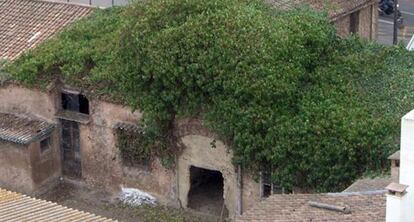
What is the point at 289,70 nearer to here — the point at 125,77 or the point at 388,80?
the point at 388,80

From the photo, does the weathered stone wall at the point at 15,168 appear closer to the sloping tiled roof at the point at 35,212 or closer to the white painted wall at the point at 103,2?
the white painted wall at the point at 103,2

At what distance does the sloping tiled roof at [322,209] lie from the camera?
19.9 m

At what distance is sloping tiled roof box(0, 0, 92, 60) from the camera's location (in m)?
32.7

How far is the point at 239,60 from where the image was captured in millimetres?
26578

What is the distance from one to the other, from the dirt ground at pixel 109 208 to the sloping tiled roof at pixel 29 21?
4.86 metres

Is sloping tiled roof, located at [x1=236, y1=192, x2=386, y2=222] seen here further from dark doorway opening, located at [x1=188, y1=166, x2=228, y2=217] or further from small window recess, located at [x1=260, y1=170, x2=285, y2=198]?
dark doorway opening, located at [x1=188, y1=166, x2=228, y2=217]

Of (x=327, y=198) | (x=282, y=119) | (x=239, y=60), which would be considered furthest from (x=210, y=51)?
(x=327, y=198)

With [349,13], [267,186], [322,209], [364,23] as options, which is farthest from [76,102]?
[322,209]

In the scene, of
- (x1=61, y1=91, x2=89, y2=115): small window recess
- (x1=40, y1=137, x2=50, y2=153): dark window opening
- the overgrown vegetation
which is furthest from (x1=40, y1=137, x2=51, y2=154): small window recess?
the overgrown vegetation

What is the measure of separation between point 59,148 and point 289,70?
28.9ft

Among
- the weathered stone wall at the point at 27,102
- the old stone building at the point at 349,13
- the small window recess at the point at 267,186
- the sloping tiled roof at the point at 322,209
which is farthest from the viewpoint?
the old stone building at the point at 349,13

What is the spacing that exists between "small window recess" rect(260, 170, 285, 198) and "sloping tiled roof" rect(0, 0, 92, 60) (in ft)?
31.5

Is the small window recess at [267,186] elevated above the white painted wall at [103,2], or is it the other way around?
the white painted wall at [103,2]

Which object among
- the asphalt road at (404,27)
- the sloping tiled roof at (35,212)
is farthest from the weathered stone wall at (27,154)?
the asphalt road at (404,27)
